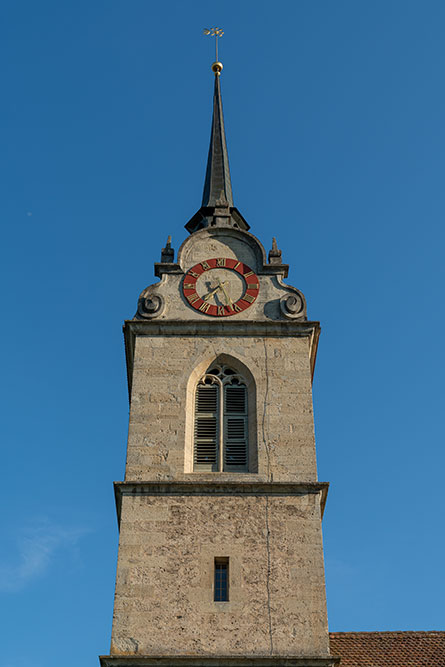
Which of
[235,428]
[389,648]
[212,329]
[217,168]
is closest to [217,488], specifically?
[235,428]

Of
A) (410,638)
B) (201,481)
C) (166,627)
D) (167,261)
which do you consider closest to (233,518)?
(201,481)

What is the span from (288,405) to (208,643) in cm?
639

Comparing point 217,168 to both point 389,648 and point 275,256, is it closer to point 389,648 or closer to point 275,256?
point 275,256

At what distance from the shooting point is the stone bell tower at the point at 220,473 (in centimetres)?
2089

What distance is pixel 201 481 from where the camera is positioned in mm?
22969

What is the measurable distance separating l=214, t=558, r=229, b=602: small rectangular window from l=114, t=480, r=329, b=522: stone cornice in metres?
1.63

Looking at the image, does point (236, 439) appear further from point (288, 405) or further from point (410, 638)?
point (410, 638)

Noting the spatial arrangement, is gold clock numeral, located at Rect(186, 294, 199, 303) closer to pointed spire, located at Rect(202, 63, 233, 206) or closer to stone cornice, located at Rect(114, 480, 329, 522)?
pointed spire, located at Rect(202, 63, 233, 206)

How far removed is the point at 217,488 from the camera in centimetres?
2294

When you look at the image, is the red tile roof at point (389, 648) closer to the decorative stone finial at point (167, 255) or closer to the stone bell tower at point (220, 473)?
the stone bell tower at point (220, 473)

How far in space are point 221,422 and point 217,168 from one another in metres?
11.3

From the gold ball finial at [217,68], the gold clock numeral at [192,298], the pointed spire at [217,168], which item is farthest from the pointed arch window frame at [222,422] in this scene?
the gold ball finial at [217,68]

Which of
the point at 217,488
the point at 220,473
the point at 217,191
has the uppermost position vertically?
the point at 217,191

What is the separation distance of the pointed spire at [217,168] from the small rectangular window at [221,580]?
40.0ft
